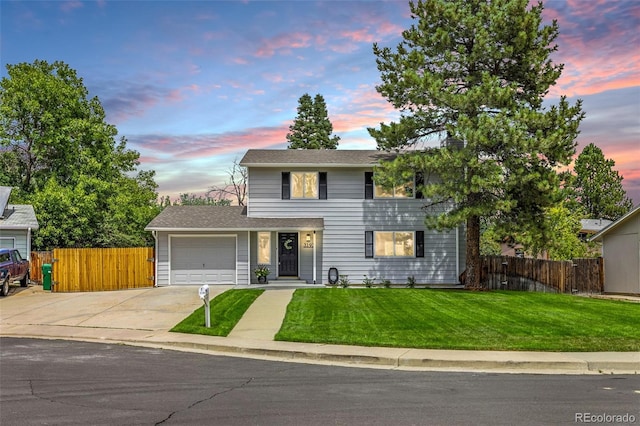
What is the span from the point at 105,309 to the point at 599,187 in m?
58.5

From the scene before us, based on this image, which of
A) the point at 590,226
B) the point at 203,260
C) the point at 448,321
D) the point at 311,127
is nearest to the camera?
the point at 448,321

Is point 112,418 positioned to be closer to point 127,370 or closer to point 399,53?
point 127,370

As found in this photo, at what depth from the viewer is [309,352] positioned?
508 inches

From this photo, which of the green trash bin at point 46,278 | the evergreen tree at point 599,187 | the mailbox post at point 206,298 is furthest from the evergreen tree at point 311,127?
the mailbox post at point 206,298

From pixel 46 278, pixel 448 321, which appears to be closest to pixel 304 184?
pixel 46 278

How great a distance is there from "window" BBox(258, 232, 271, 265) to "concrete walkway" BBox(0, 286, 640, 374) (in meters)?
4.21

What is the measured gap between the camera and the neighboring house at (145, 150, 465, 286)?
29906mm

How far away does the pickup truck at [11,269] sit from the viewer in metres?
26.5

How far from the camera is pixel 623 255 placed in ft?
97.1

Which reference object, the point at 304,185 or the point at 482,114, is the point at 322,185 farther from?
the point at 482,114

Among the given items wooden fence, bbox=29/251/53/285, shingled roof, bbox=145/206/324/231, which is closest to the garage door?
shingled roof, bbox=145/206/324/231

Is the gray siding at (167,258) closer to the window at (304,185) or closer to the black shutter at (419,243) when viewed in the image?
the window at (304,185)

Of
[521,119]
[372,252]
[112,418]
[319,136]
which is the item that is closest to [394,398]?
[112,418]

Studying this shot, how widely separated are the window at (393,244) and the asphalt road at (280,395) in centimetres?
1846
